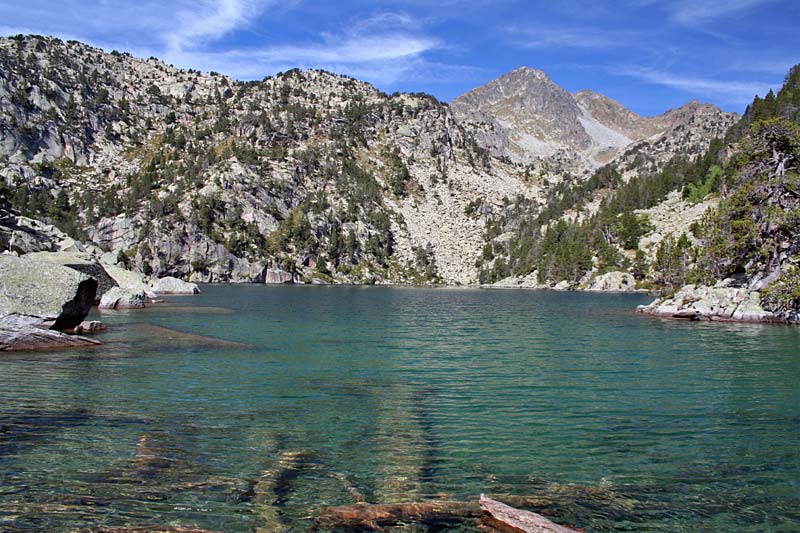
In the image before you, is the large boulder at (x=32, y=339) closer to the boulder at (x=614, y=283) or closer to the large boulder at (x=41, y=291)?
the large boulder at (x=41, y=291)

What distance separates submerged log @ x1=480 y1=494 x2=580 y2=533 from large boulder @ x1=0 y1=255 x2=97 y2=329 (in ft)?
106

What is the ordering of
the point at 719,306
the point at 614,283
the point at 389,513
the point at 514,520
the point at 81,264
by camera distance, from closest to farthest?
the point at 514,520 < the point at 389,513 < the point at 81,264 < the point at 719,306 < the point at 614,283

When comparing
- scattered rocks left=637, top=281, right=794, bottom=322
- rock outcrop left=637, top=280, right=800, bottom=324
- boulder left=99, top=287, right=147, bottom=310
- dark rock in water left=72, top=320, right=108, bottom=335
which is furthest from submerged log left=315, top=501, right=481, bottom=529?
boulder left=99, top=287, right=147, bottom=310

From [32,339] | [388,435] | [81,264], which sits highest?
[81,264]

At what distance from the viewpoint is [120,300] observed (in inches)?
2509

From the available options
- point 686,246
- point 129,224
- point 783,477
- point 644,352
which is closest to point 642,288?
point 686,246

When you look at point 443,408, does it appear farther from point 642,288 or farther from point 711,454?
point 642,288

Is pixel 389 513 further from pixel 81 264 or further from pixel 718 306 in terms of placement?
pixel 718 306

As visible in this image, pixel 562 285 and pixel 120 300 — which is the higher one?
pixel 562 285

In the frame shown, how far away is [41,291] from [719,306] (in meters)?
67.4

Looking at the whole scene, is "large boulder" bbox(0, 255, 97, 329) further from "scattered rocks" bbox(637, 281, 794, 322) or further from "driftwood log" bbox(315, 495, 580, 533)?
"scattered rocks" bbox(637, 281, 794, 322)

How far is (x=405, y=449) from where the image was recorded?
1548cm

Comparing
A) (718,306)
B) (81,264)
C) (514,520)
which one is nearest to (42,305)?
(81,264)

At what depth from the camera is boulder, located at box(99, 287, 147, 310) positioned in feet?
206
